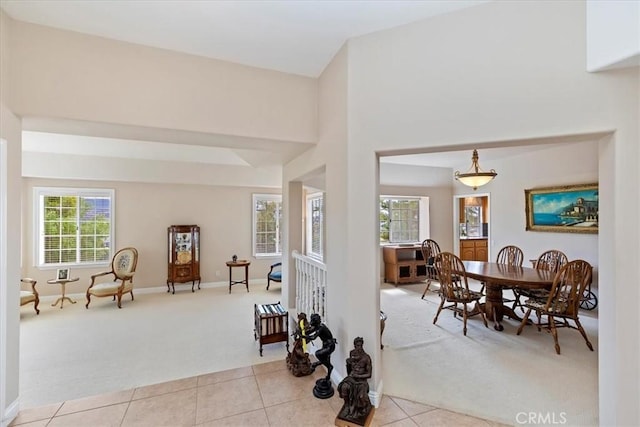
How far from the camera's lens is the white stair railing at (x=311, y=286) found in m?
3.16

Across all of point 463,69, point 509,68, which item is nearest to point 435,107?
point 463,69

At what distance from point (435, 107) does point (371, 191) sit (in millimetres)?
826

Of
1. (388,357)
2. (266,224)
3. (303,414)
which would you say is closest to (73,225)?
(266,224)

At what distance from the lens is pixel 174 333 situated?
12.7 feet

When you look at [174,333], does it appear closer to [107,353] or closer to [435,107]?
→ [107,353]

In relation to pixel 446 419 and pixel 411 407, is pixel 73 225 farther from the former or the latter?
pixel 446 419

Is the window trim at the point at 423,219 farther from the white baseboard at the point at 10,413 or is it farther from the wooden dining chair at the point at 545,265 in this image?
the white baseboard at the point at 10,413

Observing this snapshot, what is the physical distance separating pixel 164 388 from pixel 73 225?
483 centimetres

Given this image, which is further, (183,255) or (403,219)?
(403,219)

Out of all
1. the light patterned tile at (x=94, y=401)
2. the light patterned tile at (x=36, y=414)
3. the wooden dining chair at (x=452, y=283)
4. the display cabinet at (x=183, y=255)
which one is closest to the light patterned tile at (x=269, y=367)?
the light patterned tile at (x=94, y=401)

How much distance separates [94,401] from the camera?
2.43m

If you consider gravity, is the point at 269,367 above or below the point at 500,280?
below

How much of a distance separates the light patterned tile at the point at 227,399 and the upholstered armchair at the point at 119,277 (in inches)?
139

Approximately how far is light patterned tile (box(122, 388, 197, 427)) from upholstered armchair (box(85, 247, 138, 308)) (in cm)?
334
